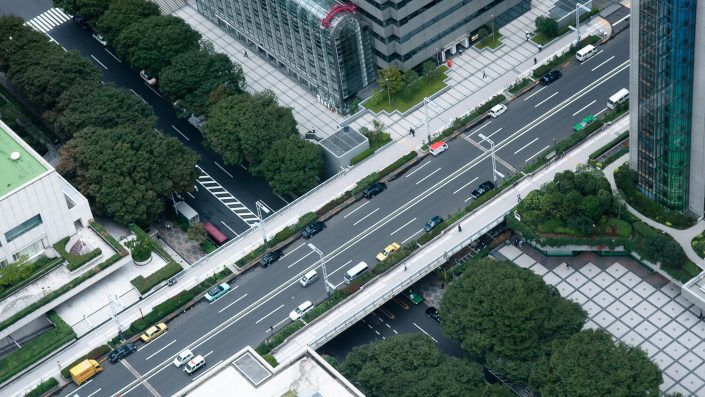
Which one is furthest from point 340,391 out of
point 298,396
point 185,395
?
point 185,395

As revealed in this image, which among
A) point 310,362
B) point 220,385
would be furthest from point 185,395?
point 310,362

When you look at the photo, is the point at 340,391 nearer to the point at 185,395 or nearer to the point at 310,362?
the point at 310,362

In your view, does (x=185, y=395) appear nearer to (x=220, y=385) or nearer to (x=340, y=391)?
(x=220, y=385)

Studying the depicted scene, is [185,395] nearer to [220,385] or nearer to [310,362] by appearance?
[220,385]

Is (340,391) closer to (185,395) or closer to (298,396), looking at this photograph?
(298,396)
